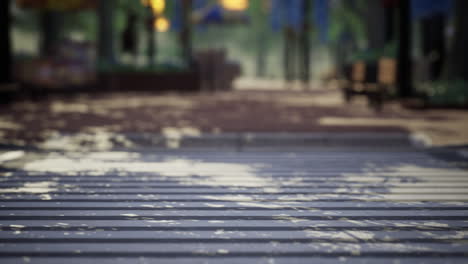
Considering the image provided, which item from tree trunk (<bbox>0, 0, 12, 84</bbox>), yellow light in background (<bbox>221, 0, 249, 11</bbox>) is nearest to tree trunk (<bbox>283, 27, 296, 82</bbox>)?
yellow light in background (<bbox>221, 0, 249, 11</bbox>)

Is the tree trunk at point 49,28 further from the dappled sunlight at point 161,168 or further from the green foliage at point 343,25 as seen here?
the dappled sunlight at point 161,168

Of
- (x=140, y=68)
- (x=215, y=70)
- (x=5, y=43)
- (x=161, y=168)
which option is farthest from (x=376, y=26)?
(x=161, y=168)

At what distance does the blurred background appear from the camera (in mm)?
10797

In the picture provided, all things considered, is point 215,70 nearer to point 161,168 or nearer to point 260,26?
point 161,168

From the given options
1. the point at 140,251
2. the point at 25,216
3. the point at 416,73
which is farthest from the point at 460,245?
the point at 416,73

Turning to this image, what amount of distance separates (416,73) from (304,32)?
6.72 m

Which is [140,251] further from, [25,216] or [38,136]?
[38,136]

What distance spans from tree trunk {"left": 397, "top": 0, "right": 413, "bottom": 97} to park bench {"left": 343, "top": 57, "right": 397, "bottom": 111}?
0.54 metres

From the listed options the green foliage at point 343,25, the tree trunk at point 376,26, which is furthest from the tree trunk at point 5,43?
the green foliage at point 343,25

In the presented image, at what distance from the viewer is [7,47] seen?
51.0ft

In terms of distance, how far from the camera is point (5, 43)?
50.8 ft

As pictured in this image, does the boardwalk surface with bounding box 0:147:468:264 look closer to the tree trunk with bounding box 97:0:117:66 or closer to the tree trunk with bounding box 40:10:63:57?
the tree trunk with bounding box 97:0:117:66

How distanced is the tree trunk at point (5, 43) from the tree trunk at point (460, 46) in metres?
13.3

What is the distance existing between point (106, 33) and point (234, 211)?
19.9m
